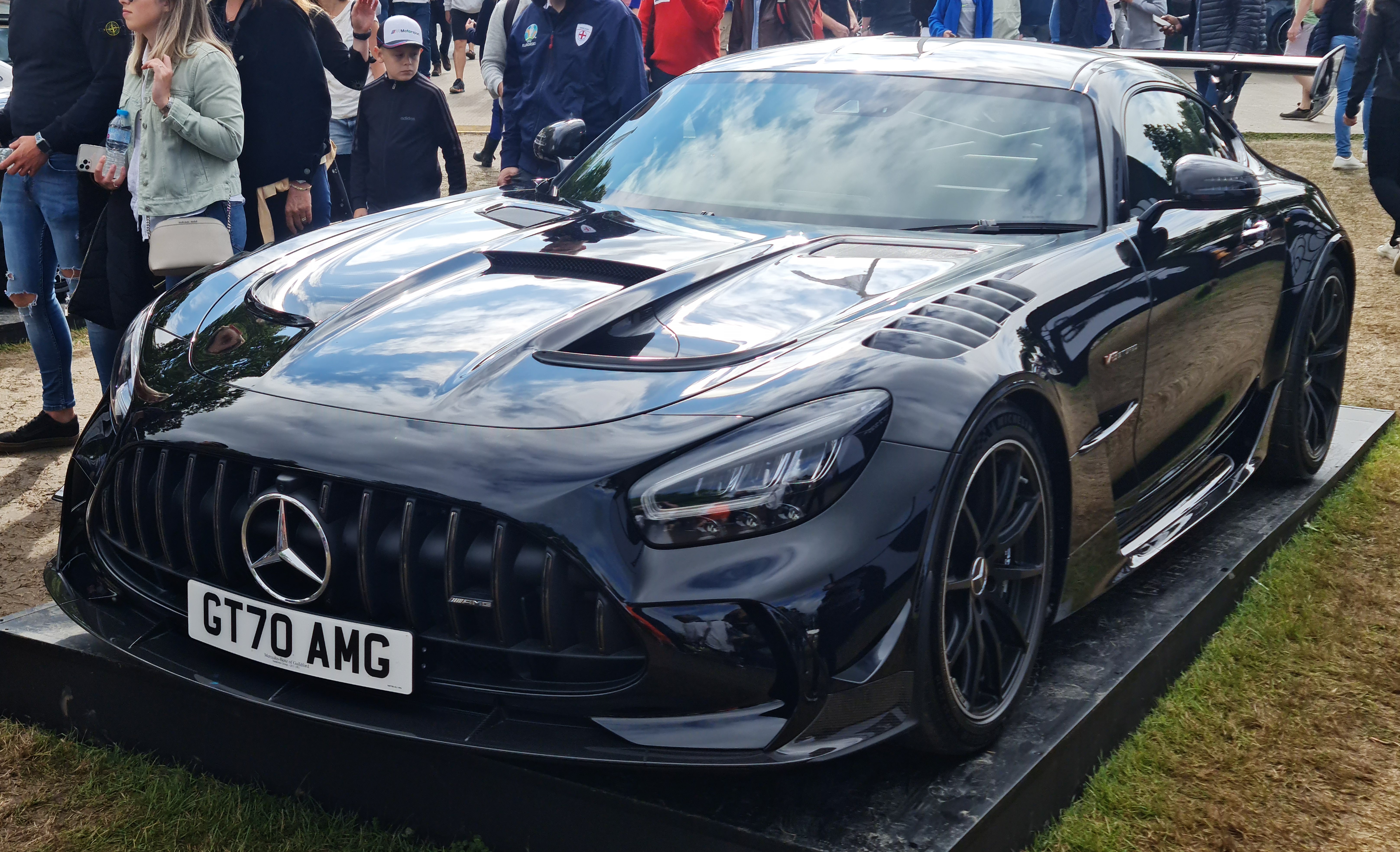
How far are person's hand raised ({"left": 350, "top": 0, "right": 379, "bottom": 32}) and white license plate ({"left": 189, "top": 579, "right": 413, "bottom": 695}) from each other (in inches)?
175

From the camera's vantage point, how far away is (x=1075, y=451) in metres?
2.96

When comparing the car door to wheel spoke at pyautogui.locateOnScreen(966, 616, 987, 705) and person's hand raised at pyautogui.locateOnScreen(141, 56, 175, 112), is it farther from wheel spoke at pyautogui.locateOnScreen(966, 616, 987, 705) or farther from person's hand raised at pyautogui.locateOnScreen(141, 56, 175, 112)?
person's hand raised at pyautogui.locateOnScreen(141, 56, 175, 112)

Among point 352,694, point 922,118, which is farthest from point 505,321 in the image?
point 922,118

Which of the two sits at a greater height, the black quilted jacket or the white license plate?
the black quilted jacket

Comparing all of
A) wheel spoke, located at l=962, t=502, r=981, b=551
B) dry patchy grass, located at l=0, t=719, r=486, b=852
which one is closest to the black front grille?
dry patchy grass, located at l=0, t=719, r=486, b=852

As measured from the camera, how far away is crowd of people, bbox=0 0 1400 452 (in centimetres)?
475

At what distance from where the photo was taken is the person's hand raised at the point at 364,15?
641cm

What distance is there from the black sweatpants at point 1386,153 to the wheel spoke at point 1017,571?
6938 mm

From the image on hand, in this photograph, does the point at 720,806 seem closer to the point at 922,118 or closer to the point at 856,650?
the point at 856,650

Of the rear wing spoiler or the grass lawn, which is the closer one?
the grass lawn

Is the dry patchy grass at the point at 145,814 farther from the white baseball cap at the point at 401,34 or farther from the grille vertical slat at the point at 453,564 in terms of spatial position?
the white baseball cap at the point at 401,34

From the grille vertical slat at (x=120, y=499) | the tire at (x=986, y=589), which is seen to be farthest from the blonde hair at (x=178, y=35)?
the tire at (x=986, y=589)

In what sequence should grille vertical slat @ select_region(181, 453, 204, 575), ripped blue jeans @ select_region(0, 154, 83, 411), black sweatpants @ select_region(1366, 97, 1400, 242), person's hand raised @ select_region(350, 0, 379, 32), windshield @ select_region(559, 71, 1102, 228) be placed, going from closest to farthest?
1. grille vertical slat @ select_region(181, 453, 204, 575)
2. windshield @ select_region(559, 71, 1102, 228)
3. ripped blue jeans @ select_region(0, 154, 83, 411)
4. person's hand raised @ select_region(350, 0, 379, 32)
5. black sweatpants @ select_region(1366, 97, 1400, 242)

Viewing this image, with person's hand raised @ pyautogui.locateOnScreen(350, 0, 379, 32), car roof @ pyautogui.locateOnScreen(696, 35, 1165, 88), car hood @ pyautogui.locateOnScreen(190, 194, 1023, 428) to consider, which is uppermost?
person's hand raised @ pyautogui.locateOnScreen(350, 0, 379, 32)
